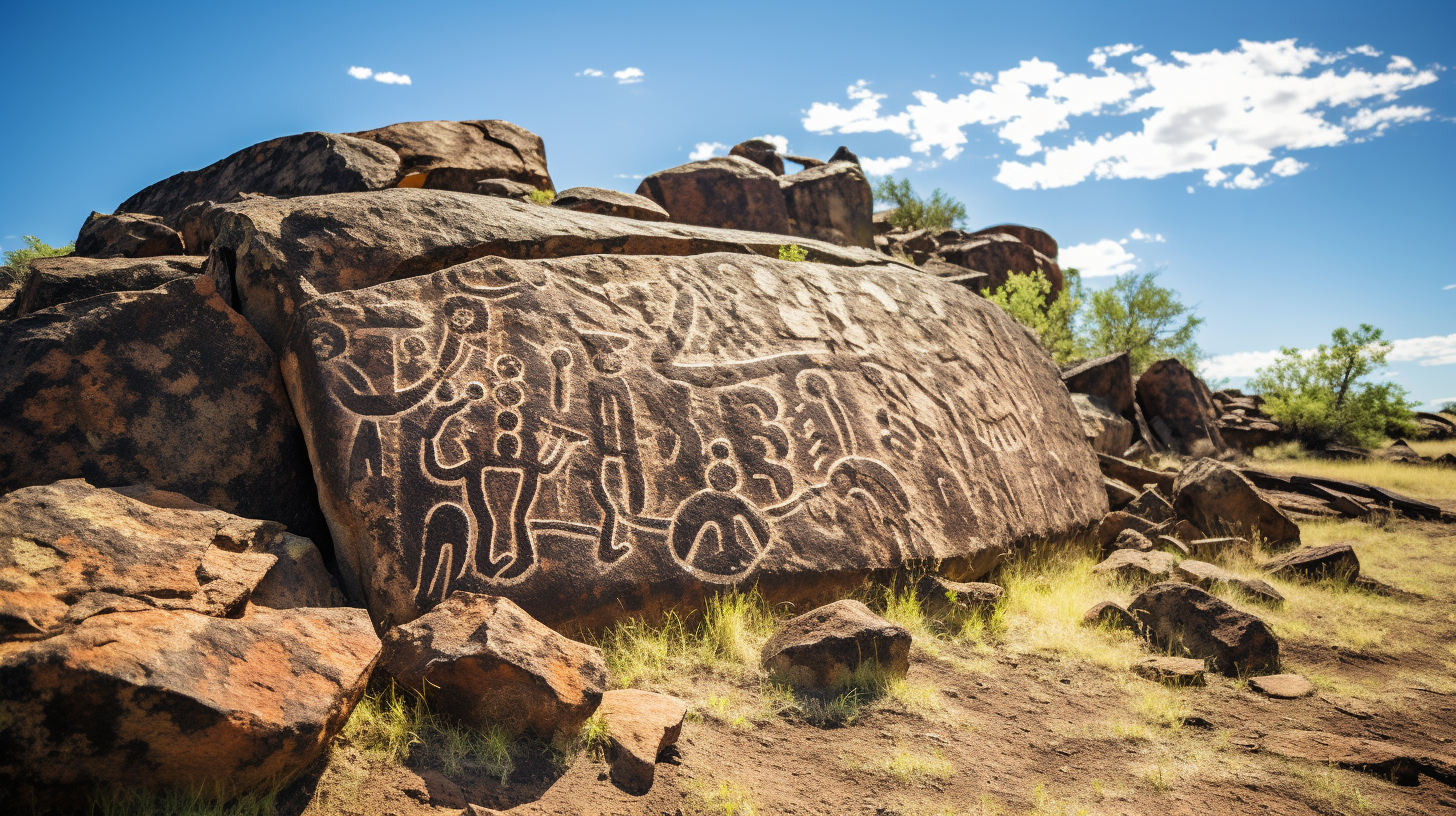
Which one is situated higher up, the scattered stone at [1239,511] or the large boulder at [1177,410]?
the large boulder at [1177,410]

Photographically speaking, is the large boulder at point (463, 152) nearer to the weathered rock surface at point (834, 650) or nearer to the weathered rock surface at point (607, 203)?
the weathered rock surface at point (607, 203)

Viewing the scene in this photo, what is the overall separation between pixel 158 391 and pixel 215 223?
5.20 feet

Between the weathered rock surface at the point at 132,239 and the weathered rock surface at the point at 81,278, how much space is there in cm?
105

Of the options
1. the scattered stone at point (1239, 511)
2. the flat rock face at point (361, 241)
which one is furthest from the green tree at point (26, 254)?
the scattered stone at point (1239, 511)

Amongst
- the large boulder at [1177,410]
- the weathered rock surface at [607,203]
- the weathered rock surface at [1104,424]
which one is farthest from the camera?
the large boulder at [1177,410]

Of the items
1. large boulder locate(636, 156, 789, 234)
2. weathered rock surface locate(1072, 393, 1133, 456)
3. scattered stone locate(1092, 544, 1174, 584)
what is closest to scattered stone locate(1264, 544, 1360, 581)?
scattered stone locate(1092, 544, 1174, 584)

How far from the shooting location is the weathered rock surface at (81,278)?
412cm

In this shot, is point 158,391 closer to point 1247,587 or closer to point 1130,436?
point 1247,587

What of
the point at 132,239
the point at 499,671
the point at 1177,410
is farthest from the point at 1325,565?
the point at 132,239

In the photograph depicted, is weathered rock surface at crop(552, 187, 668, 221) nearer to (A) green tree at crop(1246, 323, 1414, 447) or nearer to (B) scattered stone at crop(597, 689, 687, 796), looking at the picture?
(B) scattered stone at crop(597, 689, 687, 796)

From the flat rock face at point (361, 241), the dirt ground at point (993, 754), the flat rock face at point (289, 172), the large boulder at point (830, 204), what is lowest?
the dirt ground at point (993, 754)

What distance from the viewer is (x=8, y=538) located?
7.92ft

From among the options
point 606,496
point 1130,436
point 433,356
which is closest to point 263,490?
point 433,356

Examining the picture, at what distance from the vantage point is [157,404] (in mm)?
3541
